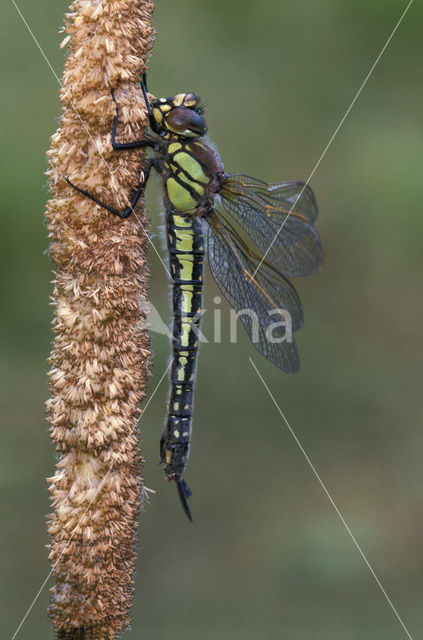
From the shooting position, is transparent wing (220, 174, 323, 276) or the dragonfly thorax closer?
the dragonfly thorax

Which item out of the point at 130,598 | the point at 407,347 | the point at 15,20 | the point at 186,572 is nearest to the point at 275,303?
the point at 130,598

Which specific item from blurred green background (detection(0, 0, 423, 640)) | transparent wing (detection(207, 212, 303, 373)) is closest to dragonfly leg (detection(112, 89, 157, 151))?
transparent wing (detection(207, 212, 303, 373))

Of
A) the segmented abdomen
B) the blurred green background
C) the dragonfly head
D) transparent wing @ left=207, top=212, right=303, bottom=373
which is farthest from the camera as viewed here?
the blurred green background

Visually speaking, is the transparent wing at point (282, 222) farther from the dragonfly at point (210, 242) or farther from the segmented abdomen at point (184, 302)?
the segmented abdomen at point (184, 302)

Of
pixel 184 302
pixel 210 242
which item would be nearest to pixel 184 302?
pixel 184 302

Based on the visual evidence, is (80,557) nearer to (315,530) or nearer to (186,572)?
(186,572)

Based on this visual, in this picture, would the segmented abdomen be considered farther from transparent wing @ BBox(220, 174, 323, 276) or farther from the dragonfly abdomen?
transparent wing @ BBox(220, 174, 323, 276)
